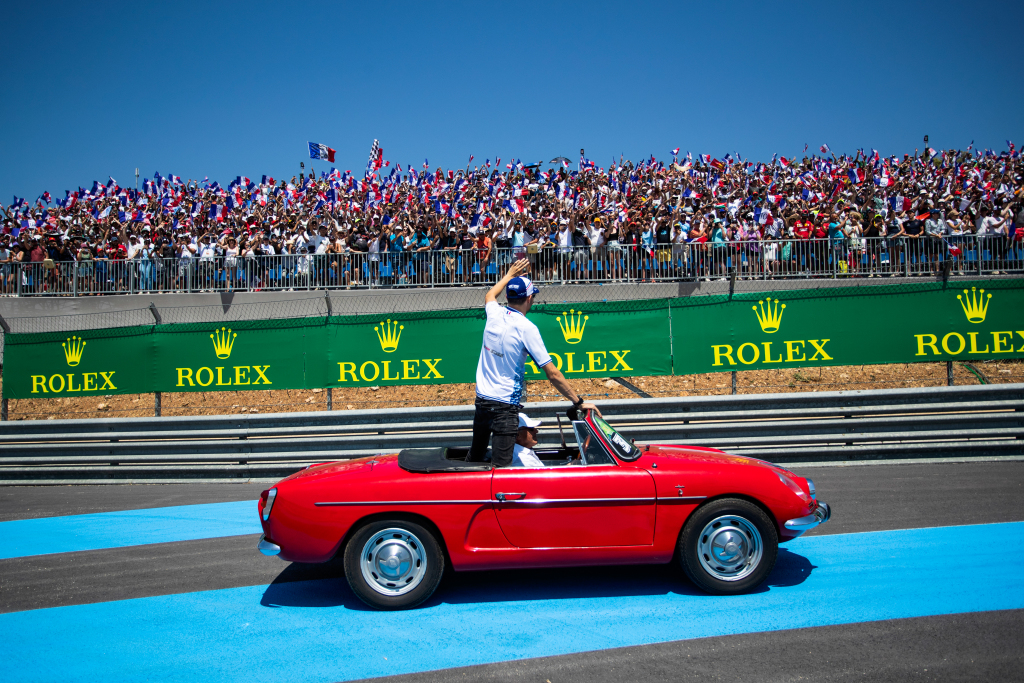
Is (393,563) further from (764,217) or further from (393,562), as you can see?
(764,217)

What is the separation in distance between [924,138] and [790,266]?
1812 cm

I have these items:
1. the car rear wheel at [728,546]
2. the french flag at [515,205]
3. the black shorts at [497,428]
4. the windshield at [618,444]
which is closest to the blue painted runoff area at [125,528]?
the black shorts at [497,428]

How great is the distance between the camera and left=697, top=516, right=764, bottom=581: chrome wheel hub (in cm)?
435

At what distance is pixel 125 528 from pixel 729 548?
5.77m

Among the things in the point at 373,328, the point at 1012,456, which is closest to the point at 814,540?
the point at 1012,456

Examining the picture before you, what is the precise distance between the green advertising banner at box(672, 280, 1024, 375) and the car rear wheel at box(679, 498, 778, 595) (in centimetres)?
481

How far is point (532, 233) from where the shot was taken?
15016mm

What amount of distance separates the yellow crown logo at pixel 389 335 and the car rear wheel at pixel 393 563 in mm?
5173

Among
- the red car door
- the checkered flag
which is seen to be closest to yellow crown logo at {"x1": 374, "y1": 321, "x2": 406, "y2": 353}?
the red car door

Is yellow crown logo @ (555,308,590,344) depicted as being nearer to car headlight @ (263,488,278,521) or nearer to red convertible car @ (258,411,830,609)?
red convertible car @ (258,411,830,609)

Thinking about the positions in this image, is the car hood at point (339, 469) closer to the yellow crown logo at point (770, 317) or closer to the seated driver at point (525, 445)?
the seated driver at point (525, 445)

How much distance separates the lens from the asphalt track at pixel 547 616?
3514mm

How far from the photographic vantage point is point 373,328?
9391 millimetres

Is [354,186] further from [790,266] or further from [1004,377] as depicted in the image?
[1004,377]
